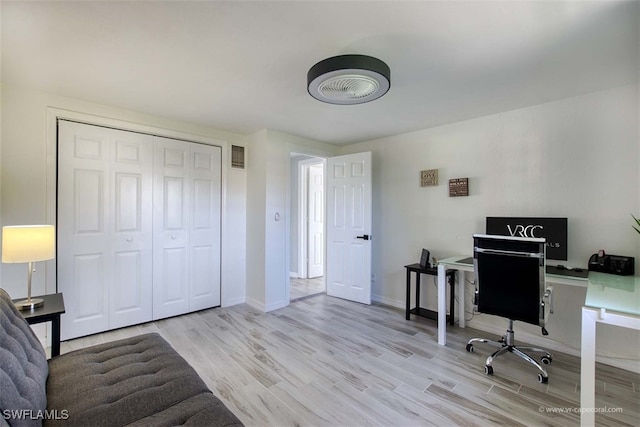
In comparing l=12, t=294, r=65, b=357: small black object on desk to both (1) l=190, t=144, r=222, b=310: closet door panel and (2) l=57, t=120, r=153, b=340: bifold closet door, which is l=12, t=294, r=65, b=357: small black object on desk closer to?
(2) l=57, t=120, r=153, b=340: bifold closet door

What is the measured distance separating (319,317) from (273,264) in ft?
2.86

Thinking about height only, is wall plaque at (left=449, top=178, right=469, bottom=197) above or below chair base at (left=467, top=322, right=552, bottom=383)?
above

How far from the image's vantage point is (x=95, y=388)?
1284 millimetres

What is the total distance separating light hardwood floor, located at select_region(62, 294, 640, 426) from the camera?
5.88 feet

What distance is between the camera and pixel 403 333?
2963 millimetres

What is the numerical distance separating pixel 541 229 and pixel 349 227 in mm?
2187

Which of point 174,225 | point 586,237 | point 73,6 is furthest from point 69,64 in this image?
Result: point 586,237

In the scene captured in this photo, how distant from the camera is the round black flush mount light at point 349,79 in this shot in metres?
1.77

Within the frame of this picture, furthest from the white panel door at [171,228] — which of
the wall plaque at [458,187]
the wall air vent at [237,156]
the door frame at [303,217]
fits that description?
the wall plaque at [458,187]

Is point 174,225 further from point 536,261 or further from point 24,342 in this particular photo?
point 536,261

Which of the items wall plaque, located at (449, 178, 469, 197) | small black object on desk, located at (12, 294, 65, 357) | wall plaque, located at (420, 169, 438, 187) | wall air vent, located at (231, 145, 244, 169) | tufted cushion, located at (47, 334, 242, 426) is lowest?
tufted cushion, located at (47, 334, 242, 426)

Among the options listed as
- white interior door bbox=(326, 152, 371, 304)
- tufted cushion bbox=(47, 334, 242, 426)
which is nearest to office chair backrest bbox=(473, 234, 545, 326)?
white interior door bbox=(326, 152, 371, 304)

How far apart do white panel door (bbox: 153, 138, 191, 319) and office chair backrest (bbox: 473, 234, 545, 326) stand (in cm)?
310

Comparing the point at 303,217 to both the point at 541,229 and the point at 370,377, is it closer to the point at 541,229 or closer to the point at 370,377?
the point at 370,377
